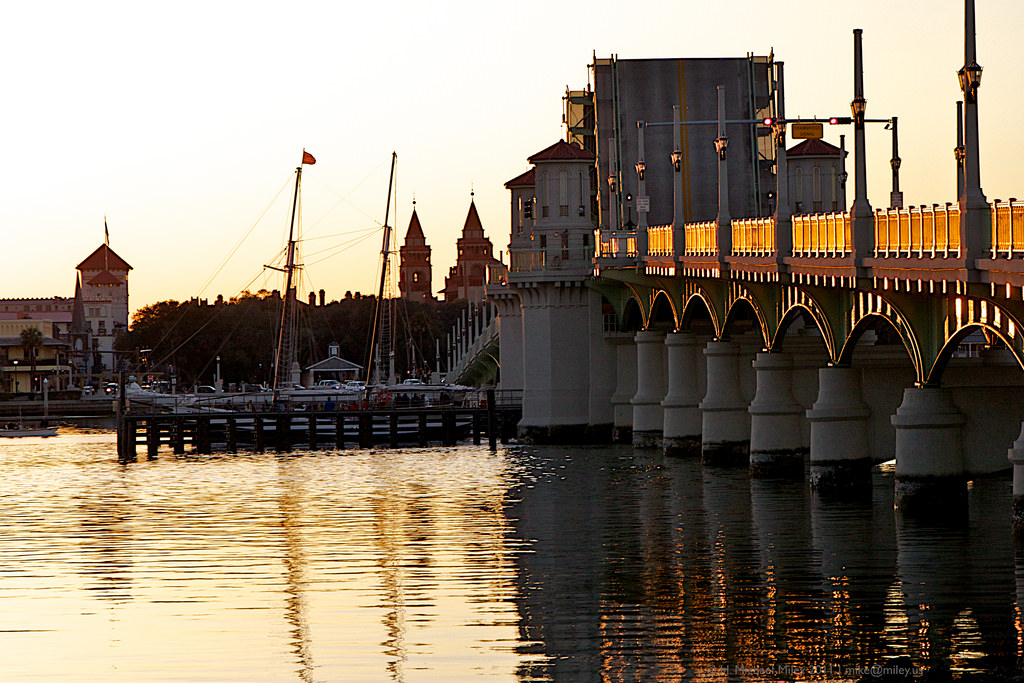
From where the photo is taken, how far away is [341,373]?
177625 millimetres

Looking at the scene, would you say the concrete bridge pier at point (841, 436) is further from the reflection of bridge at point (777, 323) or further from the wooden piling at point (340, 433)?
the wooden piling at point (340, 433)

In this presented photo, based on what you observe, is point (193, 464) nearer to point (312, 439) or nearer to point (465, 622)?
point (312, 439)

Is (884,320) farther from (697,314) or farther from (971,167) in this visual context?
(697,314)

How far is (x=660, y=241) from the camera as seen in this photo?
205ft

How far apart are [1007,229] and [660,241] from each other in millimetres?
32825

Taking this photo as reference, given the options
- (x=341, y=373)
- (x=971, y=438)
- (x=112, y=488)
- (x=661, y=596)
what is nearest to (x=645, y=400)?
(x=112, y=488)

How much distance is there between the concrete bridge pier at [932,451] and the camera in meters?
39.2

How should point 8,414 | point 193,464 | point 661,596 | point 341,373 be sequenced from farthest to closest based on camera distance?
point 341,373, point 8,414, point 193,464, point 661,596

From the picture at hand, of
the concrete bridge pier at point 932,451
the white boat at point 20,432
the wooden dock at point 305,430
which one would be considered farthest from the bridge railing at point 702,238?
the white boat at point 20,432

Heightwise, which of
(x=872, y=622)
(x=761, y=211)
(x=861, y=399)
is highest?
(x=761, y=211)

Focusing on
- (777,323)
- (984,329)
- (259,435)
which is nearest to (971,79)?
(984,329)

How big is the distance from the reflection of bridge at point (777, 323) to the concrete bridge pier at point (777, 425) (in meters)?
0.06

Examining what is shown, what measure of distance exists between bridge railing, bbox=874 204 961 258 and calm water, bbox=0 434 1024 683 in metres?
5.79

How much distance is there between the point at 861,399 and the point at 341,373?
133m
